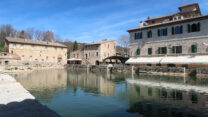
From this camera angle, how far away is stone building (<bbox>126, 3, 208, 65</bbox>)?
23734mm

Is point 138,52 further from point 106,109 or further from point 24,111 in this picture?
point 24,111

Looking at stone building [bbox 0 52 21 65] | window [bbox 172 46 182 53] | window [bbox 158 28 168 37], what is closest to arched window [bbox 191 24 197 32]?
window [bbox 172 46 182 53]

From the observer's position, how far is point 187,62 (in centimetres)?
2295

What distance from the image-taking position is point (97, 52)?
46781 mm

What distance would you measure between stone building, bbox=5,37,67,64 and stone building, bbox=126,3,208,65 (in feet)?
95.0

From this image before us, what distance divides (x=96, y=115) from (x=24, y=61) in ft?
135

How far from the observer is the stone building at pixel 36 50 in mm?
42188

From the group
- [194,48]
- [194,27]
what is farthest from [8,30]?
[194,48]

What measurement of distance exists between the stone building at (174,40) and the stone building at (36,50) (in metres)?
29.0

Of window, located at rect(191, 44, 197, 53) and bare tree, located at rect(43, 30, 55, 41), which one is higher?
bare tree, located at rect(43, 30, 55, 41)

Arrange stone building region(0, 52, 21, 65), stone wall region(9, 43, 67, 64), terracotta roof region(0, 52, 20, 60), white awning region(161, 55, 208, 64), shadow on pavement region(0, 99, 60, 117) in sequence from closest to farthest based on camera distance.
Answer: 1. shadow on pavement region(0, 99, 60, 117)
2. white awning region(161, 55, 208, 64)
3. stone building region(0, 52, 21, 65)
4. terracotta roof region(0, 52, 20, 60)
5. stone wall region(9, 43, 67, 64)

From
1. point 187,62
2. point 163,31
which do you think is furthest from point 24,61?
point 187,62

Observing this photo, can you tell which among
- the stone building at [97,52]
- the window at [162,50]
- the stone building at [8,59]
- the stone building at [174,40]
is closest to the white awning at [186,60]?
the stone building at [174,40]

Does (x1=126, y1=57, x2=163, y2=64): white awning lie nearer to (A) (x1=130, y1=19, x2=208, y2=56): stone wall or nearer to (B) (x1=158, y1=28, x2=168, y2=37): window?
(A) (x1=130, y1=19, x2=208, y2=56): stone wall
